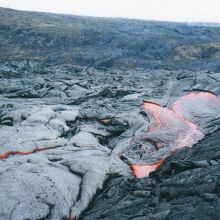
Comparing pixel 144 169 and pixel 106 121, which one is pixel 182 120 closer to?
pixel 106 121

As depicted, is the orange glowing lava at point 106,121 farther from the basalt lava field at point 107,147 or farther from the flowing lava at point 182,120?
the flowing lava at point 182,120

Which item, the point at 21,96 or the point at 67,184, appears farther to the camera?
the point at 21,96

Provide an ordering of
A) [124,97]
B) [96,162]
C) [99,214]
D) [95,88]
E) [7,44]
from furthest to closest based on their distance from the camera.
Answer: [7,44] → [95,88] → [124,97] → [96,162] → [99,214]

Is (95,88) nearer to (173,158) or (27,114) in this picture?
(27,114)

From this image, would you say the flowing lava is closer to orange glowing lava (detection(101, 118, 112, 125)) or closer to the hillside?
orange glowing lava (detection(101, 118, 112, 125))

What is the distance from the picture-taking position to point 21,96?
52.9 ft

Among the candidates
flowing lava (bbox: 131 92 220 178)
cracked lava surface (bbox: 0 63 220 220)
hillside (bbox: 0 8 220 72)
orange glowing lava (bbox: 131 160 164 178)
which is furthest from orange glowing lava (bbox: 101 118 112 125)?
hillside (bbox: 0 8 220 72)

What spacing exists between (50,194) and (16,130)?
4494 millimetres

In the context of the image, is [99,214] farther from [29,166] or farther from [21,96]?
[21,96]

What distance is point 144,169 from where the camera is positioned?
9.09 meters

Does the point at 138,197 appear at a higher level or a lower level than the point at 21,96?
higher

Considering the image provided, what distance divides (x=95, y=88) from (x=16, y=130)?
7.19 m

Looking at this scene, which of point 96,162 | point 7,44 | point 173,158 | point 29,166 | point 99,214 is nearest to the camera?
point 99,214

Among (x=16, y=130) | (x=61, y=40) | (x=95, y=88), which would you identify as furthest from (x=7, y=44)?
(x=16, y=130)
